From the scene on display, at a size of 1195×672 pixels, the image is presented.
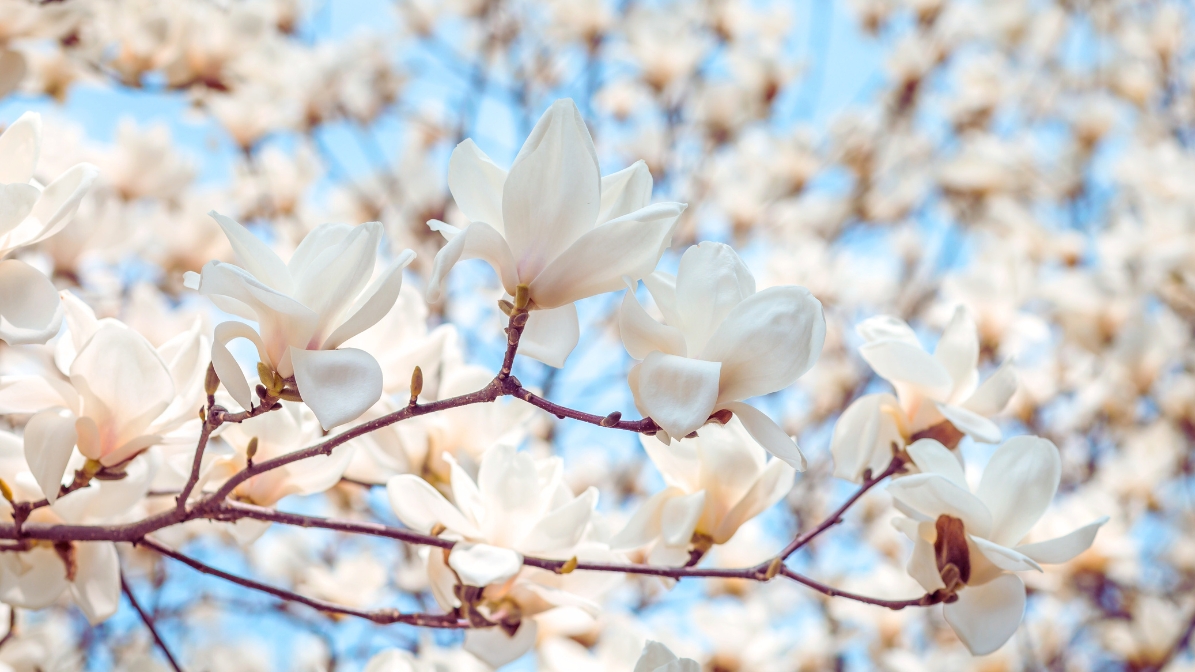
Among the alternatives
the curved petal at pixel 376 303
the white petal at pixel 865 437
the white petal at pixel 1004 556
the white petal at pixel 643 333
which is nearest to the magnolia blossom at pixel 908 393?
the white petal at pixel 865 437

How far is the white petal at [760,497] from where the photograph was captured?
607 mm

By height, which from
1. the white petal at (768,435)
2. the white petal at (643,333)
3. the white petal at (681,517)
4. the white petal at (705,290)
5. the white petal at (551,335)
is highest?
the white petal at (705,290)

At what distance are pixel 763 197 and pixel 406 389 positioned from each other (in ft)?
5.62

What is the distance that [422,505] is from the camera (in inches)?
21.9

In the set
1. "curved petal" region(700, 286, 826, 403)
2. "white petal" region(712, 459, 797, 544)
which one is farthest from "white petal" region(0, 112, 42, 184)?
"white petal" region(712, 459, 797, 544)

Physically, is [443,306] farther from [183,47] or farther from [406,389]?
[406,389]

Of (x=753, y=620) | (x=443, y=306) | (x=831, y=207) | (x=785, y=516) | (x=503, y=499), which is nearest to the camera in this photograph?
(x=503, y=499)

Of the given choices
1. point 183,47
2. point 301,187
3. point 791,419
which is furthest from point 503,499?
point 791,419

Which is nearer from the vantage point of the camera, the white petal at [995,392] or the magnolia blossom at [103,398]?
the magnolia blossom at [103,398]

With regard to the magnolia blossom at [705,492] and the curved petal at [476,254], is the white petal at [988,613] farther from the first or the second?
the curved petal at [476,254]

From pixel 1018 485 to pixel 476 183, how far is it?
38 cm

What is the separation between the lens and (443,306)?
1.79m

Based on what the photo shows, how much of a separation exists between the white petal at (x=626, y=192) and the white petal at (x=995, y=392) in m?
0.31

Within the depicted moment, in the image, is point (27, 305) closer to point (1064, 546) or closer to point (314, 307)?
point (314, 307)
